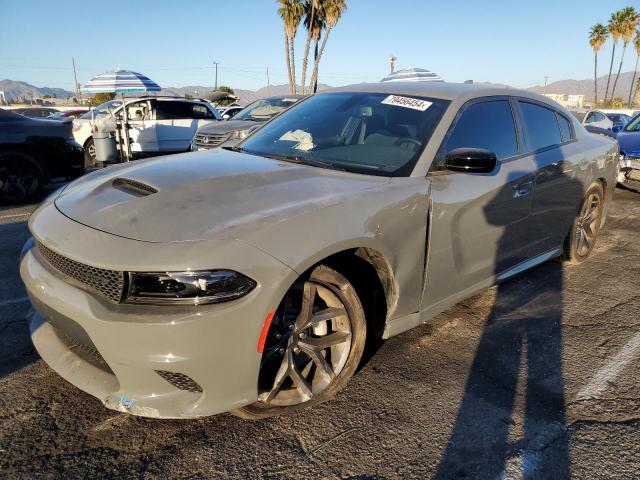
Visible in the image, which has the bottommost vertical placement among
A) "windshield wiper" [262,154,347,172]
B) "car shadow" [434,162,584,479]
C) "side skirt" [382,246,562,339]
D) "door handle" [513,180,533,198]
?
"car shadow" [434,162,584,479]

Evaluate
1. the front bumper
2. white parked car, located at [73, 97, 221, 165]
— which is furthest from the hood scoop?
white parked car, located at [73, 97, 221, 165]

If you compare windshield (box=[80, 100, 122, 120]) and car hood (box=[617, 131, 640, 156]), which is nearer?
car hood (box=[617, 131, 640, 156])

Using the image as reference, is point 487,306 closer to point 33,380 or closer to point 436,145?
point 436,145

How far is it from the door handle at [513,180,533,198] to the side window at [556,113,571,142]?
966 mm

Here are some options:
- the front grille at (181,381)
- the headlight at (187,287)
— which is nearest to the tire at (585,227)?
the headlight at (187,287)

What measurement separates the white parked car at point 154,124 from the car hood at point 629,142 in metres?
8.77

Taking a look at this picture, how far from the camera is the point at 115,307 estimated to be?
1936 millimetres

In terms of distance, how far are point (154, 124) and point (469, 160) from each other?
10.5 m

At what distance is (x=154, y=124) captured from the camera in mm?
11797

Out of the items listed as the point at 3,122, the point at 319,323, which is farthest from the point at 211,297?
the point at 3,122

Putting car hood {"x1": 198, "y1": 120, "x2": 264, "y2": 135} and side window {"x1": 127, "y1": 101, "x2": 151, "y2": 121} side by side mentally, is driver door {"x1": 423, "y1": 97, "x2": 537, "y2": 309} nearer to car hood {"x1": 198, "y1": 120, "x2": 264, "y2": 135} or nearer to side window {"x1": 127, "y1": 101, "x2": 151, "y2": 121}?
car hood {"x1": 198, "y1": 120, "x2": 264, "y2": 135}

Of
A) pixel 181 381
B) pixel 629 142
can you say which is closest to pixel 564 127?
pixel 181 381

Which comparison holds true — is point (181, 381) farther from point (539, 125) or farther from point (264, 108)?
point (264, 108)

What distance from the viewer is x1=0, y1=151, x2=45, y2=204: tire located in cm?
680
